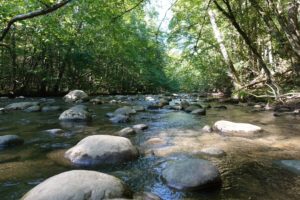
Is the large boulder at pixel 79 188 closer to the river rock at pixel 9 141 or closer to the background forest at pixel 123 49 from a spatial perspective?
the river rock at pixel 9 141

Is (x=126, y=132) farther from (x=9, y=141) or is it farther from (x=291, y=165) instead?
(x=291, y=165)

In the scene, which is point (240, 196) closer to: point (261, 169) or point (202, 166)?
point (202, 166)

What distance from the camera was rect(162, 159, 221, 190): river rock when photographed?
12.5 ft

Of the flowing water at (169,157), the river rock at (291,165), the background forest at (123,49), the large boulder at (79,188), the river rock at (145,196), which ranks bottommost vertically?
the river rock at (145,196)

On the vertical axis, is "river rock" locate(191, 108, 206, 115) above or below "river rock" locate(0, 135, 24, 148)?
above

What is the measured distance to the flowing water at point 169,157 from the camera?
377 cm

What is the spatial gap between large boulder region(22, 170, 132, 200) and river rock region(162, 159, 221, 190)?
680 millimetres

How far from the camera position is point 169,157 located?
516 centimetres

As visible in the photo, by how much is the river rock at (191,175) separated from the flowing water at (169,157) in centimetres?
11

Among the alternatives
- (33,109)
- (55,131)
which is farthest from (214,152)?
(33,109)

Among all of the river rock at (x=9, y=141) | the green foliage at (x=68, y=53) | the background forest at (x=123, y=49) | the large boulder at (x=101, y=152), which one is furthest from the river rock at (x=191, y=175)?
the green foliage at (x=68, y=53)

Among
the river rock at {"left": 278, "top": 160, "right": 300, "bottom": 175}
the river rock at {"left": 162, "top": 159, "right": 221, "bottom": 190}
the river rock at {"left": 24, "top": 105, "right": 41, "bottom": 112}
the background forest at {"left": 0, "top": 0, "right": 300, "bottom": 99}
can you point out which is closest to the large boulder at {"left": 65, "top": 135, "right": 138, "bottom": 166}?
the river rock at {"left": 162, "top": 159, "right": 221, "bottom": 190}

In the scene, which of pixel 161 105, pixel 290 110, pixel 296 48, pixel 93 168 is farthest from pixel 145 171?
pixel 161 105

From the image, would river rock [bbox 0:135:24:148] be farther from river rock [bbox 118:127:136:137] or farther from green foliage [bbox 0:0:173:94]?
green foliage [bbox 0:0:173:94]
